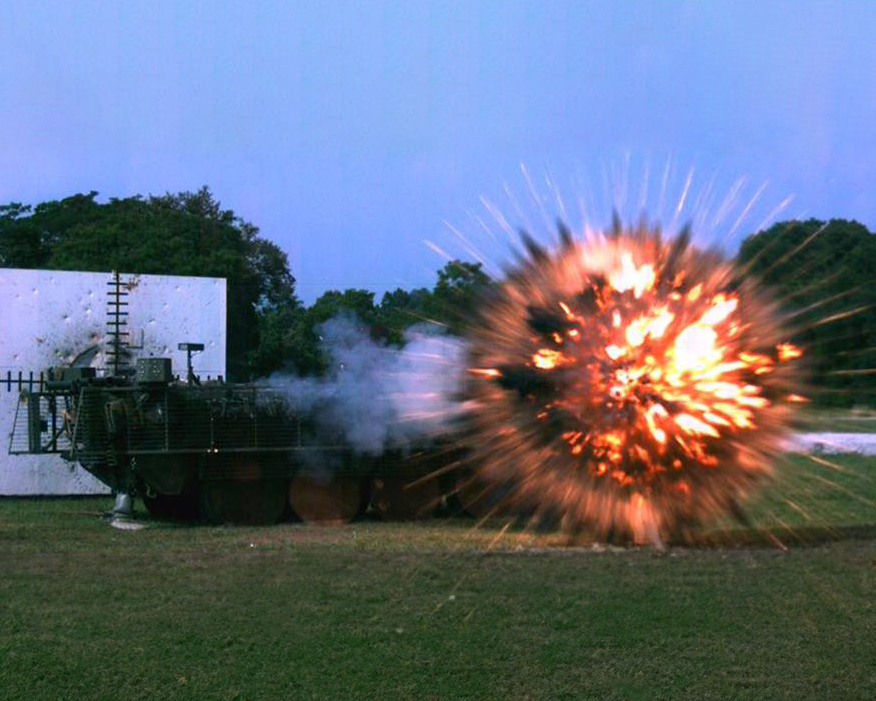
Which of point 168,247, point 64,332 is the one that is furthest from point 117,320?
point 168,247

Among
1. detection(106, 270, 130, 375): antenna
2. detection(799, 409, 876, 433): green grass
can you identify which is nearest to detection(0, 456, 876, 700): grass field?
detection(799, 409, 876, 433): green grass

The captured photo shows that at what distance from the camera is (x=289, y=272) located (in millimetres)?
39688

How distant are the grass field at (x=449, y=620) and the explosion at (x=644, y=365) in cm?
79

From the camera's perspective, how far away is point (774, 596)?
9820 millimetres

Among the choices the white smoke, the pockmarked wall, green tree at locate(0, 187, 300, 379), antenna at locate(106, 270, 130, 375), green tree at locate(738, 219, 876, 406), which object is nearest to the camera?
green tree at locate(738, 219, 876, 406)

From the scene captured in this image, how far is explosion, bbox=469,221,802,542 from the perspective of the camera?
1050cm

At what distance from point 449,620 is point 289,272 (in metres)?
31.4

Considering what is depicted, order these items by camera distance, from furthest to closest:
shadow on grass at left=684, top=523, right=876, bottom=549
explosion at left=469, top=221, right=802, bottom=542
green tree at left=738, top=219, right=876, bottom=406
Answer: shadow on grass at left=684, top=523, right=876, bottom=549 → green tree at left=738, top=219, right=876, bottom=406 → explosion at left=469, top=221, right=802, bottom=542

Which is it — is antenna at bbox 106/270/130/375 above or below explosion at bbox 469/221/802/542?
above

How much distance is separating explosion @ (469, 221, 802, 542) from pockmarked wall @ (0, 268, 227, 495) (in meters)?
12.1

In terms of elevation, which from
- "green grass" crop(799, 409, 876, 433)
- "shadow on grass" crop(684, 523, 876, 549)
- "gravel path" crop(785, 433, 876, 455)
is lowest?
"shadow on grass" crop(684, 523, 876, 549)

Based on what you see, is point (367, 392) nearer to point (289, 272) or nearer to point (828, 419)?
point (828, 419)

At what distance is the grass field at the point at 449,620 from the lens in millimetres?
7891

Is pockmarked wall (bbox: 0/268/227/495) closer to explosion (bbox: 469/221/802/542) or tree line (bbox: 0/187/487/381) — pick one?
tree line (bbox: 0/187/487/381)
